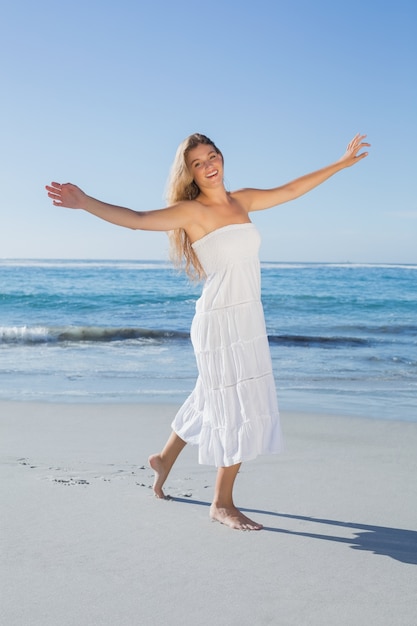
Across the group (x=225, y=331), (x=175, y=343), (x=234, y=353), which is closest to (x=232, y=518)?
(x=234, y=353)

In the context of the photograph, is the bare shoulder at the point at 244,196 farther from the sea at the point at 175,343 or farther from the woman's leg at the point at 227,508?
the sea at the point at 175,343

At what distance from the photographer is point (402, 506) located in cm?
384

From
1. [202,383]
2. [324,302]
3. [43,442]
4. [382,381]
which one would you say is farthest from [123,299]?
[202,383]

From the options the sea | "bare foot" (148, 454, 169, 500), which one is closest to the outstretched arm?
"bare foot" (148, 454, 169, 500)

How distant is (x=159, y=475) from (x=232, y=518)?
58 centimetres

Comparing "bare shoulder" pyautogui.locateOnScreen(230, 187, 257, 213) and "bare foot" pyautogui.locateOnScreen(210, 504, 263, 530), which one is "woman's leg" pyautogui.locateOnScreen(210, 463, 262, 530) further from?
"bare shoulder" pyautogui.locateOnScreen(230, 187, 257, 213)

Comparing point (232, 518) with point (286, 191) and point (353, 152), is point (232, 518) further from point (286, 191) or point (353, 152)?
point (353, 152)

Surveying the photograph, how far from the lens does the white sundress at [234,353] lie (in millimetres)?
3602

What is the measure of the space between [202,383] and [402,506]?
1.21m

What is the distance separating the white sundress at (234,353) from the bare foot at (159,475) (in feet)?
1.30

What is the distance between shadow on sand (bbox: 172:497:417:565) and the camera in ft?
10.5

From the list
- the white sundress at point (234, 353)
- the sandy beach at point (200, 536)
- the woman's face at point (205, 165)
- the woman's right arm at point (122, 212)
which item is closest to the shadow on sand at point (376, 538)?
the sandy beach at point (200, 536)

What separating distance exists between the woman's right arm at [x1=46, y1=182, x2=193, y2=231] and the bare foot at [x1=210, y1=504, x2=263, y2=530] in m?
1.38

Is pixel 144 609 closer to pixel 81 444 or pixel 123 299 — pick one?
pixel 81 444
